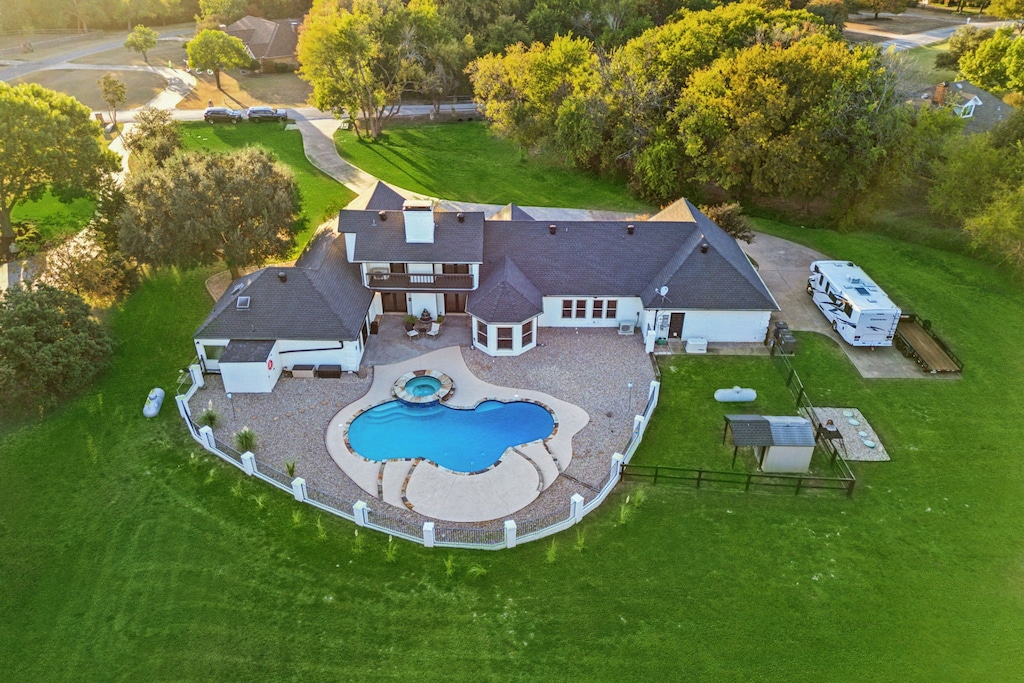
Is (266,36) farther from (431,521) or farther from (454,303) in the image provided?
(431,521)

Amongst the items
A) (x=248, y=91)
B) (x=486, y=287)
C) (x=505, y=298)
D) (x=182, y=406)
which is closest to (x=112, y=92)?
(x=248, y=91)

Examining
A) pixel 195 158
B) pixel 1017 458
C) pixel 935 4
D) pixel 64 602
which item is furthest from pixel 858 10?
pixel 64 602

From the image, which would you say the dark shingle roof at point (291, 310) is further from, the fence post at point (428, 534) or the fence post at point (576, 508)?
the fence post at point (576, 508)

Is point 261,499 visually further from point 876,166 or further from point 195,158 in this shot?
point 876,166

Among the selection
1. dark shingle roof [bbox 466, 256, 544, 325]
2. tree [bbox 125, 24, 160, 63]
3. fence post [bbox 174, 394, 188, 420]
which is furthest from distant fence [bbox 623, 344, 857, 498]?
tree [bbox 125, 24, 160, 63]

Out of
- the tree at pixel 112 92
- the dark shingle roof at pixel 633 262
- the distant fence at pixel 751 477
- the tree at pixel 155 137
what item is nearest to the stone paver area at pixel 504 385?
the distant fence at pixel 751 477

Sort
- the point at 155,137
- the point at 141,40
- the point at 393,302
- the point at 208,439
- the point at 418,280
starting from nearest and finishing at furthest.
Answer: the point at 208,439 < the point at 418,280 < the point at 393,302 < the point at 155,137 < the point at 141,40
